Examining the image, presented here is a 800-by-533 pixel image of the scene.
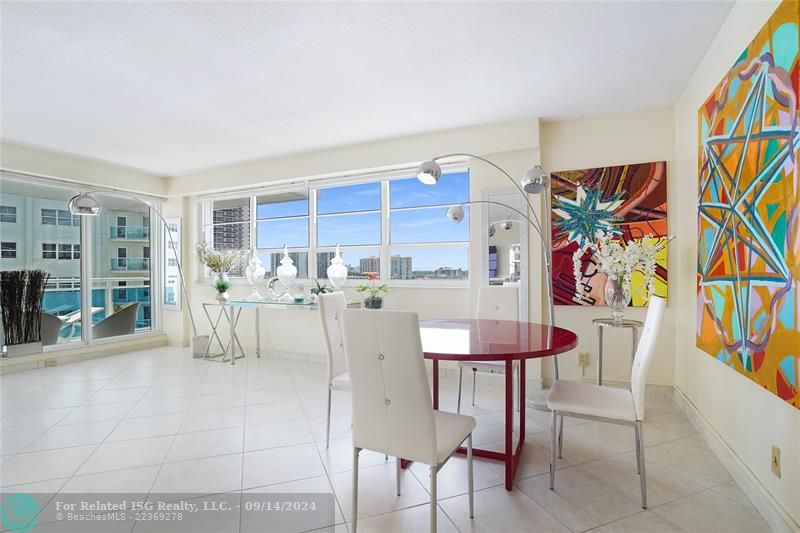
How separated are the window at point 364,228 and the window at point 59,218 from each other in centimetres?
178

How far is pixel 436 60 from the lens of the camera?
8.58 ft

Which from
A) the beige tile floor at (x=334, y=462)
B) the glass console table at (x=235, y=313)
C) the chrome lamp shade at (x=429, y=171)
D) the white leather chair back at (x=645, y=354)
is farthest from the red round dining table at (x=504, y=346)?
the glass console table at (x=235, y=313)

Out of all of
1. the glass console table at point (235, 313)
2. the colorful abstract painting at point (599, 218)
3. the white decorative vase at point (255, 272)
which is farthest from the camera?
the white decorative vase at point (255, 272)

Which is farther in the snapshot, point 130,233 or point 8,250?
point 130,233

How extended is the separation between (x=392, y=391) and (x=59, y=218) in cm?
559

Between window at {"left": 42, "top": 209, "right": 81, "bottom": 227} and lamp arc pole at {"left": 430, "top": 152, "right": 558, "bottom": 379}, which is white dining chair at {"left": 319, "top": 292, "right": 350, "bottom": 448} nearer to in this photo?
lamp arc pole at {"left": 430, "top": 152, "right": 558, "bottom": 379}

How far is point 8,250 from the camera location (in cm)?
443

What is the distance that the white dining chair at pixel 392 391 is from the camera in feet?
4.85

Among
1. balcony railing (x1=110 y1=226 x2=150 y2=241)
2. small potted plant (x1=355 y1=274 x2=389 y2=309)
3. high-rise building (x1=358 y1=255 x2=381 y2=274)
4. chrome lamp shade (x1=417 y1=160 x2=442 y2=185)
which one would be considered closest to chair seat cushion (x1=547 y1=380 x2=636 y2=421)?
chrome lamp shade (x1=417 y1=160 x2=442 y2=185)

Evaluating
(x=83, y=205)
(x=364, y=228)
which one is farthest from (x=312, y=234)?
(x=83, y=205)

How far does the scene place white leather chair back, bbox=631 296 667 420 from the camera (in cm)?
191

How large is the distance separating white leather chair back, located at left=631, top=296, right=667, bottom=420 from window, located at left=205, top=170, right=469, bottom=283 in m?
2.24

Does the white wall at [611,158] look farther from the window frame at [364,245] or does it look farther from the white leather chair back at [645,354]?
the white leather chair back at [645,354]

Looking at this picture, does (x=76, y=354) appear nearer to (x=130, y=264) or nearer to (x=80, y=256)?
(x=80, y=256)
